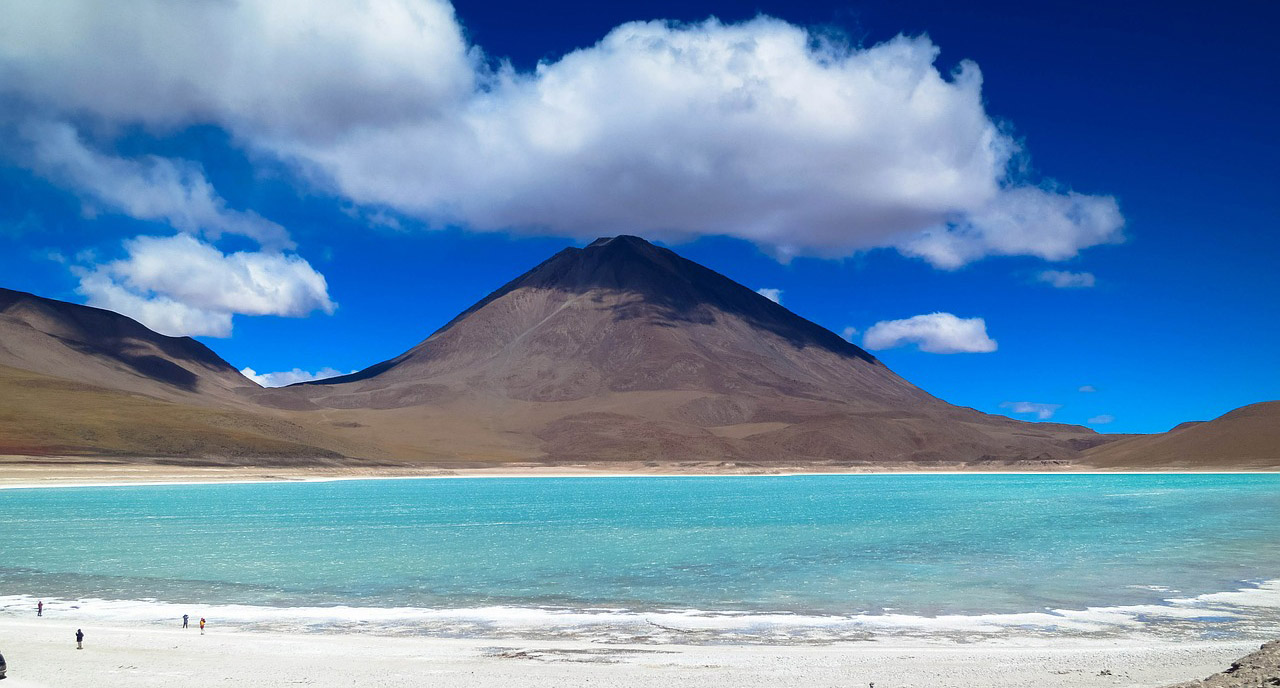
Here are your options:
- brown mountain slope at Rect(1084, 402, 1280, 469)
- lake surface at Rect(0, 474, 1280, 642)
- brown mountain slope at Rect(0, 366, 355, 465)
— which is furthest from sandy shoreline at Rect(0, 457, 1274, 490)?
lake surface at Rect(0, 474, 1280, 642)

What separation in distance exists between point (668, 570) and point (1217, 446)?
484 ft

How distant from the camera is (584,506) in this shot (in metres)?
70.6

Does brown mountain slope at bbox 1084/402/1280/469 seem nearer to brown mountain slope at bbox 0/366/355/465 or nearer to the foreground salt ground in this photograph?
brown mountain slope at bbox 0/366/355/465

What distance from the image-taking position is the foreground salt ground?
16.6m

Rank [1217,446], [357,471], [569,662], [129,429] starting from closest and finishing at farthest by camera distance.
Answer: [569,662], [129,429], [357,471], [1217,446]

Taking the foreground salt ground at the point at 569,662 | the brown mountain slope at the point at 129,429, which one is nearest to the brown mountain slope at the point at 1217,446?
the brown mountain slope at the point at 129,429

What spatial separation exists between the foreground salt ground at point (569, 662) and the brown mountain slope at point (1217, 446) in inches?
5747

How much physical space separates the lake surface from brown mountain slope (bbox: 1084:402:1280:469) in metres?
95.5

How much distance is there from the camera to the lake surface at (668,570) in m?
23.3

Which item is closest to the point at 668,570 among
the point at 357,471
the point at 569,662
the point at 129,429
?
the point at 569,662

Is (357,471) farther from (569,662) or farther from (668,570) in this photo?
(569,662)

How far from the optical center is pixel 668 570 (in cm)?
3234

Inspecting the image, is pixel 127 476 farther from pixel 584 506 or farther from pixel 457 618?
pixel 457 618

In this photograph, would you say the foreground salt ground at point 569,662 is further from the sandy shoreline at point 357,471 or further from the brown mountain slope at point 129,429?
the brown mountain slope at point 129,429
